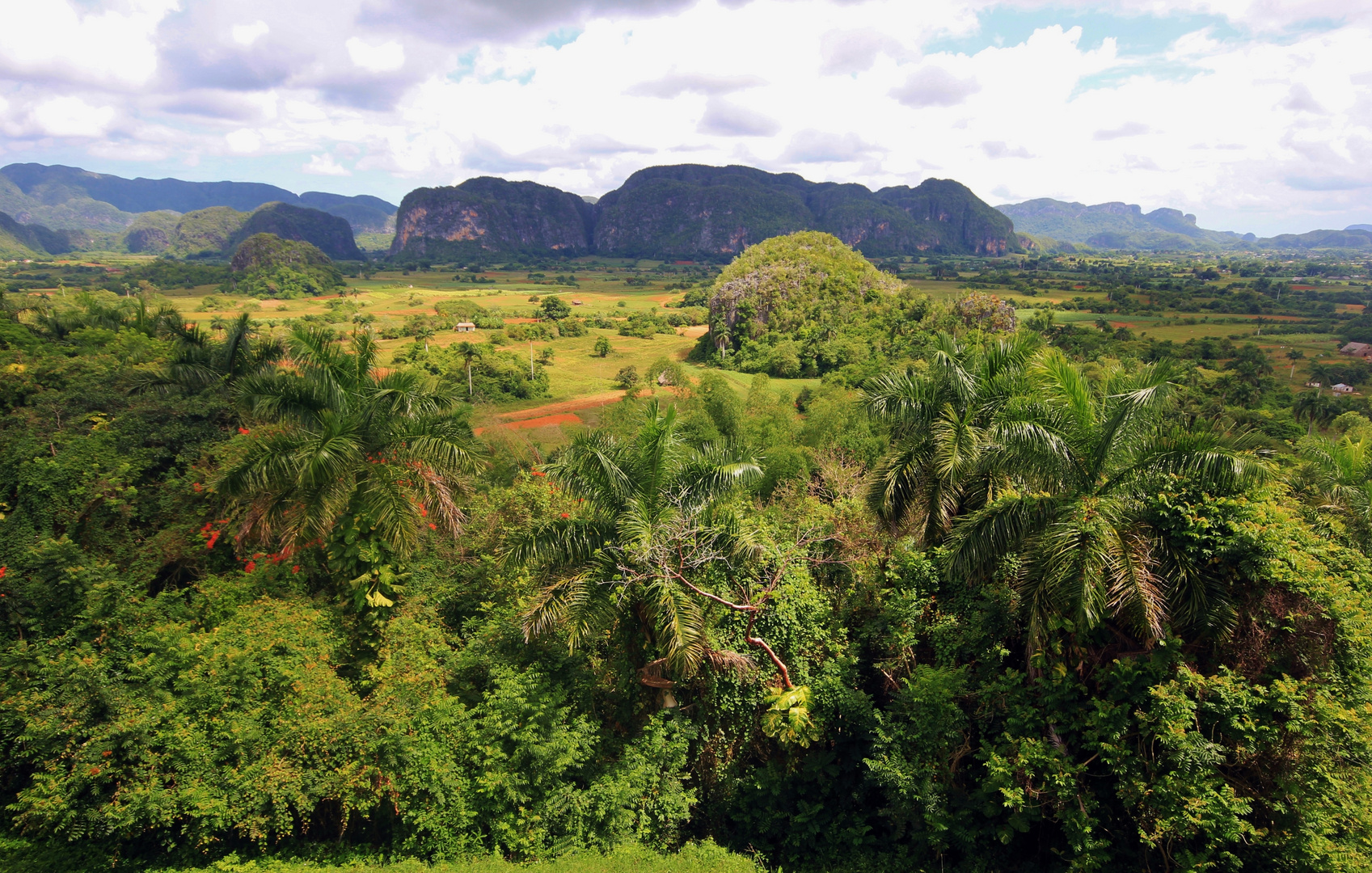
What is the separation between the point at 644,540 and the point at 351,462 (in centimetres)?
476

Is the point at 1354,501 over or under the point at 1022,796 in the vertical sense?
over

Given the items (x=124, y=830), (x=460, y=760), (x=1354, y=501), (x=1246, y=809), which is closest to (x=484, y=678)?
(x=460, y=760)

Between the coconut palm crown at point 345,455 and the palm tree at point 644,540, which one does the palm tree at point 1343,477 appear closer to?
the palm tree at point 644,540

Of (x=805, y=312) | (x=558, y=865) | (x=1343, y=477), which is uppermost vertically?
(x=805, y=312)

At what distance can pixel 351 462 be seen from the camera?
10.5m

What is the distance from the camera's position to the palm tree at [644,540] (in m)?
9.18

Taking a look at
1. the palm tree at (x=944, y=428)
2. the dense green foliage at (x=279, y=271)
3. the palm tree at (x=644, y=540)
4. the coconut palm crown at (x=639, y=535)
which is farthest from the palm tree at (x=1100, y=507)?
the dense green foliage at (x=279, y=271)

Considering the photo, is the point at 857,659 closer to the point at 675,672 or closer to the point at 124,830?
the point at 675,672

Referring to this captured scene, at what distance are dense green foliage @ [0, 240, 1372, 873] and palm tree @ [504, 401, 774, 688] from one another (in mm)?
56

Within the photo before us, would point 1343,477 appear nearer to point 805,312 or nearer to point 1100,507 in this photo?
point 1100,507

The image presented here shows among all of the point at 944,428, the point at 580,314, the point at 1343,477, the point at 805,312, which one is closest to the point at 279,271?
the point at 580,314

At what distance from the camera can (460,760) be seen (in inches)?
386

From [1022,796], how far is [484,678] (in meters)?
7.92

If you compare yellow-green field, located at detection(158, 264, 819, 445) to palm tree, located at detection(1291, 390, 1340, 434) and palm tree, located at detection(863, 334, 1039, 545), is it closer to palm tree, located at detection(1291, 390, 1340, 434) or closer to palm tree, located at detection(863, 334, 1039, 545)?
palm tree, located at detection(863, 334, 1039, 545)
